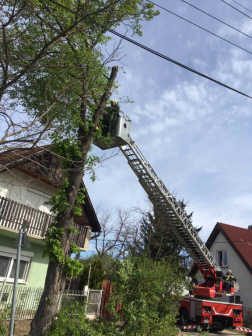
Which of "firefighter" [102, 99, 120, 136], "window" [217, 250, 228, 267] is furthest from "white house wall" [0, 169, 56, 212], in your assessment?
"window" [217, 250, 228, 267]

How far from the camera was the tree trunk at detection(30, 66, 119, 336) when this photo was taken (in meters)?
6.82

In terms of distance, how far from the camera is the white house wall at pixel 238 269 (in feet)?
61.6

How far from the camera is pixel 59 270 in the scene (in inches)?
290

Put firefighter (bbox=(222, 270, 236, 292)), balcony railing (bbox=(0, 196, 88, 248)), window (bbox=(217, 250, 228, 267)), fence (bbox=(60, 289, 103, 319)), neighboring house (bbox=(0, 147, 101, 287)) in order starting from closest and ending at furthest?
→ fence (bbox=(60, 289, 103, 319))
balcony railing (bbox=(0, 196, 88, 248))
neighboring house (bbox=(0, 147, 101, 287))
firefighter (bbox=(222, 270, 236, 292))
window (bbox=(217, 250, 228, 267))

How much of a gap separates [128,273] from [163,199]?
6.45 meters

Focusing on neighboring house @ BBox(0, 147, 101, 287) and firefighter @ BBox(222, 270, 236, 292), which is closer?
neighboring house @ BBox(0, 147, 101, 287)

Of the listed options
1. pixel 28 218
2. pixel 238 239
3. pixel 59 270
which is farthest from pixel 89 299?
pixel 238 239

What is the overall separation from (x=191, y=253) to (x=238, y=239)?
8987 mm

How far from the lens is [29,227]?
1238 centimetres

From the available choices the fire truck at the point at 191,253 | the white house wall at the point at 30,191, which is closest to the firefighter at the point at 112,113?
the fire truck at the point at 191,253

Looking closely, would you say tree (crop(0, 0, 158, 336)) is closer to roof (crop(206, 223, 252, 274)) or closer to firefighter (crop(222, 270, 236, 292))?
firefighter (crop(222, 270, 236, 292))

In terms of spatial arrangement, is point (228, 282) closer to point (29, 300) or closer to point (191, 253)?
point (191, 253)

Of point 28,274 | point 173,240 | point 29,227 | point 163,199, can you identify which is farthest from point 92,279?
point 173,240

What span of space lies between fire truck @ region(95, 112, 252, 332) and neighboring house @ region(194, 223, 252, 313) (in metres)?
4.60
